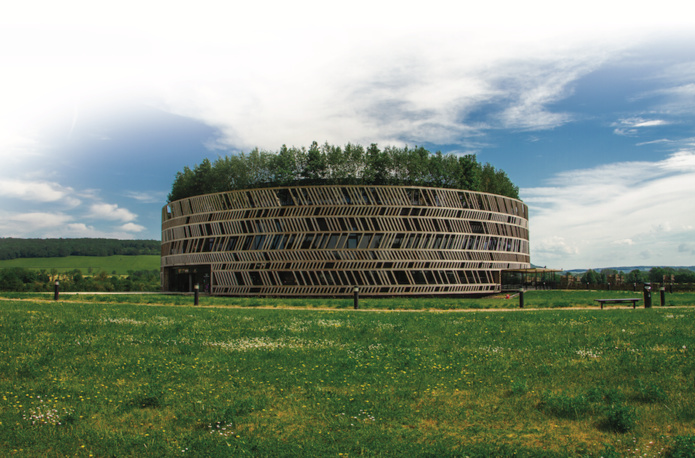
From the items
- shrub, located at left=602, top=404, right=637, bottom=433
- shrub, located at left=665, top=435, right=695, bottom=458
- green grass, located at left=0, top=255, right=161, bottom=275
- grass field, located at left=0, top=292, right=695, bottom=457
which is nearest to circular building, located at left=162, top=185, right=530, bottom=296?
grass field, located at left=0, top=292, right=695, bottom=457

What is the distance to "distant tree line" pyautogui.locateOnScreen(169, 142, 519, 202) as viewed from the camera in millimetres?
71812

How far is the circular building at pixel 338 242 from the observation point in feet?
186

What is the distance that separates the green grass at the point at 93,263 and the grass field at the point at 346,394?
123 metres

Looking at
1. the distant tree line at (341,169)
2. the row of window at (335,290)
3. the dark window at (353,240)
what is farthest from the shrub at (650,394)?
the distant tree line at (341,169)

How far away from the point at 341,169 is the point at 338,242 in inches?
711

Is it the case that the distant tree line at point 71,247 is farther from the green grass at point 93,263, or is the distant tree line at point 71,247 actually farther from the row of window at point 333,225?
the row of window at point 333,225

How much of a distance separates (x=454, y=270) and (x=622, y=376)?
171ft

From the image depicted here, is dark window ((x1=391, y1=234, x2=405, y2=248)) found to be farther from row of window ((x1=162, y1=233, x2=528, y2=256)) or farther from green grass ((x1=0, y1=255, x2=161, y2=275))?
green grass ((x1=0, y1=255, x2=161, y2=275))

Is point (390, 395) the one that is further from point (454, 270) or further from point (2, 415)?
point (454, 270)

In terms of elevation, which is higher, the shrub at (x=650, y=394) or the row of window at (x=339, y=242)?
the row of window at (x=339, y=242)

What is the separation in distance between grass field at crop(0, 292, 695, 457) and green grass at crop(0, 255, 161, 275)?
A: 123261 millimetres

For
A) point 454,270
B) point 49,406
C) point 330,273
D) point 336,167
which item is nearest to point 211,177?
point 336,167

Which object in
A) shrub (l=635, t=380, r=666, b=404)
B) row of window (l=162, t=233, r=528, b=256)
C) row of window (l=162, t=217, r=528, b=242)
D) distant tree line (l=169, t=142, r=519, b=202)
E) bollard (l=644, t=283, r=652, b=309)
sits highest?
distant tree line (l=169, t=142, r=519, b=202)

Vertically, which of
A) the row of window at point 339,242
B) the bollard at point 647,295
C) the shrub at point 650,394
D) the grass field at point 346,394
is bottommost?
the grass field at point 346,394
